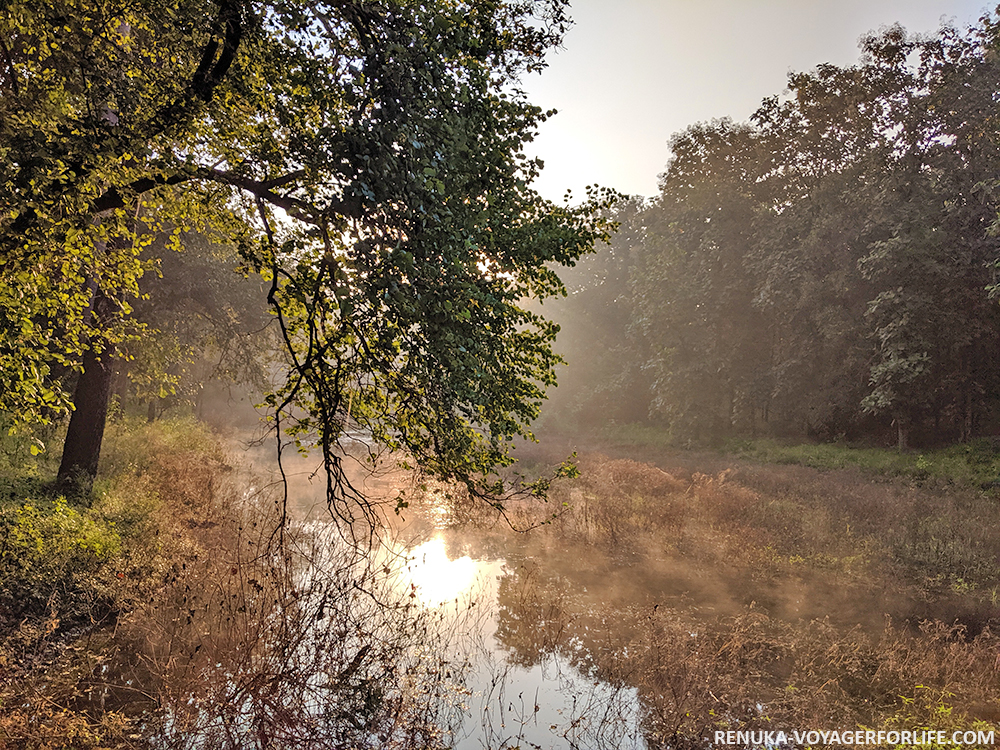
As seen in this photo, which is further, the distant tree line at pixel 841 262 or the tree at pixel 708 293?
the tree at pixel 708 293

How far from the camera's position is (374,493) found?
1953cm

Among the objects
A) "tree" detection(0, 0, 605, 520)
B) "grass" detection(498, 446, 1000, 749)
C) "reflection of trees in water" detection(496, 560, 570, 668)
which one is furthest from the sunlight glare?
"tree" detection(0, 0, 605, 520)

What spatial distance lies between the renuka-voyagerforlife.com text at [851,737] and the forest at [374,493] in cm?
6

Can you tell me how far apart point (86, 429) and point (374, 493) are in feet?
30.0

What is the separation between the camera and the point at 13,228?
5.21 meters

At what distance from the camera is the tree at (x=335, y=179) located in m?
4.66

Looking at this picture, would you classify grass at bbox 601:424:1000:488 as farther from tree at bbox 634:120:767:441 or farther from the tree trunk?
the tree trunk

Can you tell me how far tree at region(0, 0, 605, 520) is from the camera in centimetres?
466

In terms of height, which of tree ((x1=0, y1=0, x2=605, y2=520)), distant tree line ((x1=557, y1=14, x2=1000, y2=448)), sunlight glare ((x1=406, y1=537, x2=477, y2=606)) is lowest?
sunlight glare ((x1=406, y1=537, x2=477, y2=606))

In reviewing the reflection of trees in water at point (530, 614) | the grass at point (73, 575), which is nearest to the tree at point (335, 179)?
the grass at point (73, 575)

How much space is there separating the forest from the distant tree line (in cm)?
187

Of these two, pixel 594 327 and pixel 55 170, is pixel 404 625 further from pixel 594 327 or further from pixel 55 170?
pixel 594 327

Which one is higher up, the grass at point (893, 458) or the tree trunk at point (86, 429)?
the grass at point (893, 458)

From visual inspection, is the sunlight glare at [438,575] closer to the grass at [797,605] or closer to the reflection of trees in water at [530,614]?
the reflection of trees in water at [530,614]
